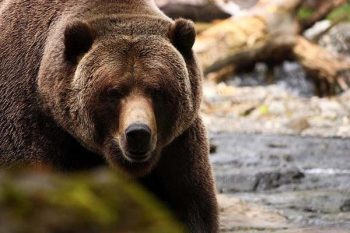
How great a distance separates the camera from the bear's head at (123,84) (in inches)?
153

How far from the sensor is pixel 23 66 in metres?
4.54

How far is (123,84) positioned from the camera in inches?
153

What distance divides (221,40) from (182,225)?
1185cm

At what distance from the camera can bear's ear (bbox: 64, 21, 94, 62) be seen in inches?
162

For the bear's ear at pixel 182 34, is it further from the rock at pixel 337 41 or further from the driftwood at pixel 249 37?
the rock at pixel 337 41

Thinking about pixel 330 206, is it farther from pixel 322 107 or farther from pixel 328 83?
pixel 328 83

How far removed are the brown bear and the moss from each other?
8.60 feet

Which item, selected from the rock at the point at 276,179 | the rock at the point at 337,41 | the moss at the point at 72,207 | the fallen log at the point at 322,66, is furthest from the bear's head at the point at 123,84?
the rock at the point at 337,41

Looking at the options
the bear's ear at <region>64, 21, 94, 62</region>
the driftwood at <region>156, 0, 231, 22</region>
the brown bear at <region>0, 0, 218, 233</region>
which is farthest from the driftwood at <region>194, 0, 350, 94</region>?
the bear's ear at <region>64, 21, 94, 62</region>

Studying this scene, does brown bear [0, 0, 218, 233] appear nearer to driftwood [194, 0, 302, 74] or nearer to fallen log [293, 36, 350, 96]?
driftwood [194, 0, 302, 74]

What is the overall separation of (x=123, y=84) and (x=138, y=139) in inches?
15.2

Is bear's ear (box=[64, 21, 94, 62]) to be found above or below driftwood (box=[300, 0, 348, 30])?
above

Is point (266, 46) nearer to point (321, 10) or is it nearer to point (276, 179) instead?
point (321, 10)

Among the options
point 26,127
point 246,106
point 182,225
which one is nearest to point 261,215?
point 182,225
